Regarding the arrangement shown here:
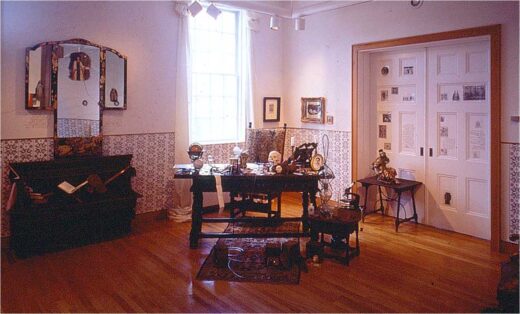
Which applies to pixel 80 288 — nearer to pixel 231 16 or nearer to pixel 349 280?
pixel 349 280

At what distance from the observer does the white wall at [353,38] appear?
14.9ft

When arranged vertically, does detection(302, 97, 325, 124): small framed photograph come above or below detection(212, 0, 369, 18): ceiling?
below

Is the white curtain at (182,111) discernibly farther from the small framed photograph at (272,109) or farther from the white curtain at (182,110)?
the small framed photograph at (272,109)

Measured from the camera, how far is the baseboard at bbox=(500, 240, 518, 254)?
4562 mm

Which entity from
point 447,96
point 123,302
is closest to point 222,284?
point 123,302

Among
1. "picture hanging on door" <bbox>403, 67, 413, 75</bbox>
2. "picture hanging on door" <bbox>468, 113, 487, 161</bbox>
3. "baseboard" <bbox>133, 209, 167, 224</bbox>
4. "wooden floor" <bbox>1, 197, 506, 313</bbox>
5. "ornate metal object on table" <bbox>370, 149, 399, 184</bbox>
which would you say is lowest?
"wooden floor" <bbox>1, 197, 506, 313</bbox>

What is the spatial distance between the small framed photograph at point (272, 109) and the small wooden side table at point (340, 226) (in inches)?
117

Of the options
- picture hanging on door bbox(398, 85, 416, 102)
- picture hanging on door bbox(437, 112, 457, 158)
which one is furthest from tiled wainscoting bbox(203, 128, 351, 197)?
picture hanging on door bbox(437, 112, 457, 158)

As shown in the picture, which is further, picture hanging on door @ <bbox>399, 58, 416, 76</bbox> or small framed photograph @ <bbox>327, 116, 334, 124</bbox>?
small framed photograph @ <bbox>327, 116, 334, 124</bbox>

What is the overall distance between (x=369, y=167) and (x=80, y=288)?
4.21m

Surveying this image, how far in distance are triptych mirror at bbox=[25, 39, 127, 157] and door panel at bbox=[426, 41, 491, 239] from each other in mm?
3938

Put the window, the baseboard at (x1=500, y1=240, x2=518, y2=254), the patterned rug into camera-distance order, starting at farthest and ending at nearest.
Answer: the window < the baseboard at (x1=500, y1=240, x2=518, y2=254) < the patterned rug

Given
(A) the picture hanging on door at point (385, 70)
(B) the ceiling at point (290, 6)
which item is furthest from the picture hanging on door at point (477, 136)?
(B) the ceiling at point (290, 6)

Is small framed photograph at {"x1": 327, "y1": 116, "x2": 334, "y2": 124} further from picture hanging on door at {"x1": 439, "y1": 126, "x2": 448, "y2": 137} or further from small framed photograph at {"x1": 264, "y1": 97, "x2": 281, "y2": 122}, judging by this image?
picture hanging on door at {"x1": 439, "y1": 126, "x2": 448, "y2": 137}
